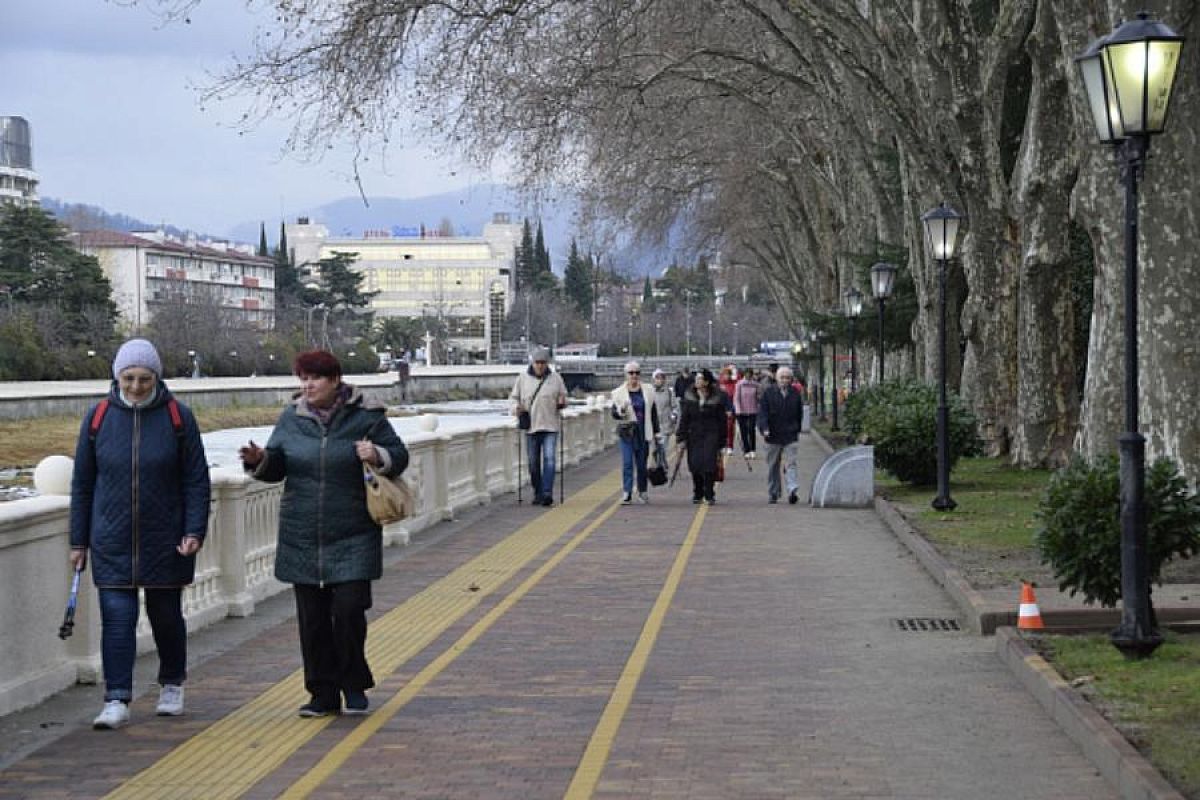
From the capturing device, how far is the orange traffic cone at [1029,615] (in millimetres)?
12383

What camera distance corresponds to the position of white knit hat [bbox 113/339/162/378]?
31.2 ft

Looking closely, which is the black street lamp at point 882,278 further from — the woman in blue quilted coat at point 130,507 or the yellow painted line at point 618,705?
the woman in blue quilted coat at point 130,507

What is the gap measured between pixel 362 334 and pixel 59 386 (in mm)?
85873

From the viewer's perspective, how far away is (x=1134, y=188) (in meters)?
11.0

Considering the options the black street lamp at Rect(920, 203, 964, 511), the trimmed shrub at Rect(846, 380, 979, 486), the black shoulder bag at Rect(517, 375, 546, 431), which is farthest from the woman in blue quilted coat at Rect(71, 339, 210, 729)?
the trimmed shrub at Rect(846, 380, 979, 486)

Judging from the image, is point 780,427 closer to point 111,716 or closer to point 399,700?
point 399,700

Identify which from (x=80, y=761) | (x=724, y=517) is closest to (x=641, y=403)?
(x=724, y=517)

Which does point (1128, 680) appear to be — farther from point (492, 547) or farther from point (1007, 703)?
point (492, 547)

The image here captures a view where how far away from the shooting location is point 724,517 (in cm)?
2384

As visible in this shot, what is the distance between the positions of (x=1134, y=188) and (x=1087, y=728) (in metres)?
3.52

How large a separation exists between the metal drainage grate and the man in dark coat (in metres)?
11.9

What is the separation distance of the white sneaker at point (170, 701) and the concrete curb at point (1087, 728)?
174 inches

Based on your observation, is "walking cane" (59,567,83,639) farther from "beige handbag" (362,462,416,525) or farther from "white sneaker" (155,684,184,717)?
"beige handbag" (362,462,416,525)

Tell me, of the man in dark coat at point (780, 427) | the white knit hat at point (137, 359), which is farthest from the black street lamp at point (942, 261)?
the white knit hat at point (137, 359)
